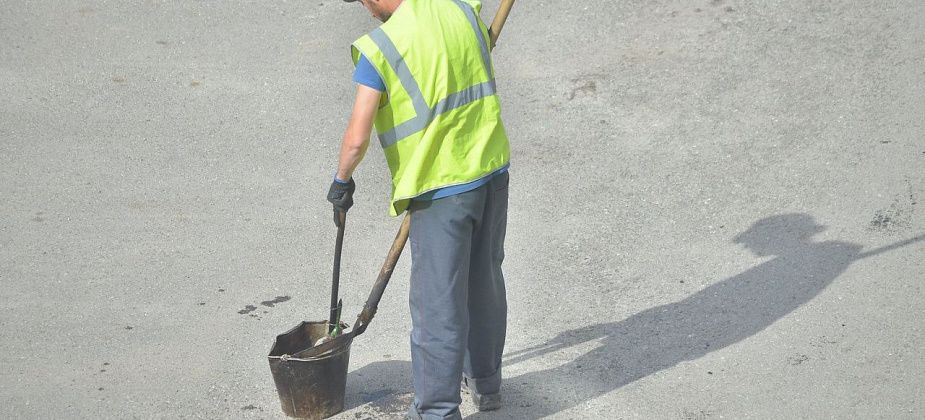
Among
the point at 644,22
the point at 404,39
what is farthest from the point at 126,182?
the point at 644,22

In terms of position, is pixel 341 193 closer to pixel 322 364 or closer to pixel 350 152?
pixel 350 152

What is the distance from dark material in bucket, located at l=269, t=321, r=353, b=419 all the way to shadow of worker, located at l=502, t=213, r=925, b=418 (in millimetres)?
785

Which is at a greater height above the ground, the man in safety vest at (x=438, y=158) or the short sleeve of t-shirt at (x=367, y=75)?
the short sleeve of t-shirt at (x=367, y=75)

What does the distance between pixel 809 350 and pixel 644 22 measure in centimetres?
367

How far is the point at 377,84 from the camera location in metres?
3.74

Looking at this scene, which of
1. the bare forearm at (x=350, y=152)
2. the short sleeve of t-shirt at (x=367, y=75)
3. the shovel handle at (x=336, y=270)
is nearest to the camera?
the short sleeve of t-shirt at (x=367, y=75)

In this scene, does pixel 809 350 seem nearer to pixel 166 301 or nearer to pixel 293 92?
pixel 166 301

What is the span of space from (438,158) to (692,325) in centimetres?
186

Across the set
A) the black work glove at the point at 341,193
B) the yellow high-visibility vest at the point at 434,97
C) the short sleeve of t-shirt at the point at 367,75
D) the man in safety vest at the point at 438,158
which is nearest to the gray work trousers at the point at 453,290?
the man in safety vest at the point at 438,158

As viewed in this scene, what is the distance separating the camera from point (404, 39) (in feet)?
12.3

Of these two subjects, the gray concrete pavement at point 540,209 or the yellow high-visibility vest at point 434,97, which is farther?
the gray concrete pavement at point 540,209

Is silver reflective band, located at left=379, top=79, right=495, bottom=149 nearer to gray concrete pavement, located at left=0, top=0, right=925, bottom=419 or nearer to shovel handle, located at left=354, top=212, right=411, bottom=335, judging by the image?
shovel handle, located at left=354, top=212, right=411, bottom=335

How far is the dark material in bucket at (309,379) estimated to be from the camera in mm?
4219

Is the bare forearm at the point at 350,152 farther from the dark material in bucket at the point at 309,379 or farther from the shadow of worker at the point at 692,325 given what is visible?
the shadow of worker at the point at 692,325
